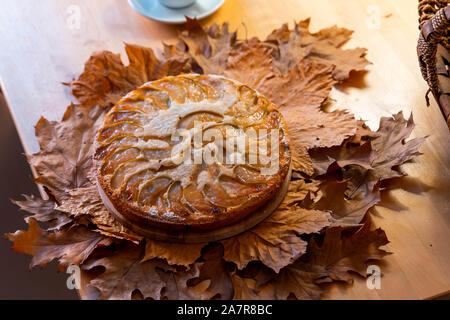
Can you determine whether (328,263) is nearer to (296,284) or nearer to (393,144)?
(296,284)

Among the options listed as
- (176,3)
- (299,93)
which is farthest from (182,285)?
(176,3)

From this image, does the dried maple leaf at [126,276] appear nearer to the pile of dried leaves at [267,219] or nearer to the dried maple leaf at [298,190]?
the pile of dried leaves at [267,219]

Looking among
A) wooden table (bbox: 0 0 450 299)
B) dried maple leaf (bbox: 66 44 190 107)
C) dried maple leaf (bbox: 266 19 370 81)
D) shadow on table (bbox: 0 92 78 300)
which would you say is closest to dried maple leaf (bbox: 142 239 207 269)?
wooden table (bbox: 0 0 450 299)

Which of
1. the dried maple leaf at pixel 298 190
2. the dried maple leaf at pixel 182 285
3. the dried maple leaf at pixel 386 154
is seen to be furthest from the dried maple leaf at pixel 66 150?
the dried maple leaf at pixel 386 154

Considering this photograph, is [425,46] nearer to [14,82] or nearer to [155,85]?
[155,85]

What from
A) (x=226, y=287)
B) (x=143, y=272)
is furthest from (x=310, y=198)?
(x=143, y=272)
